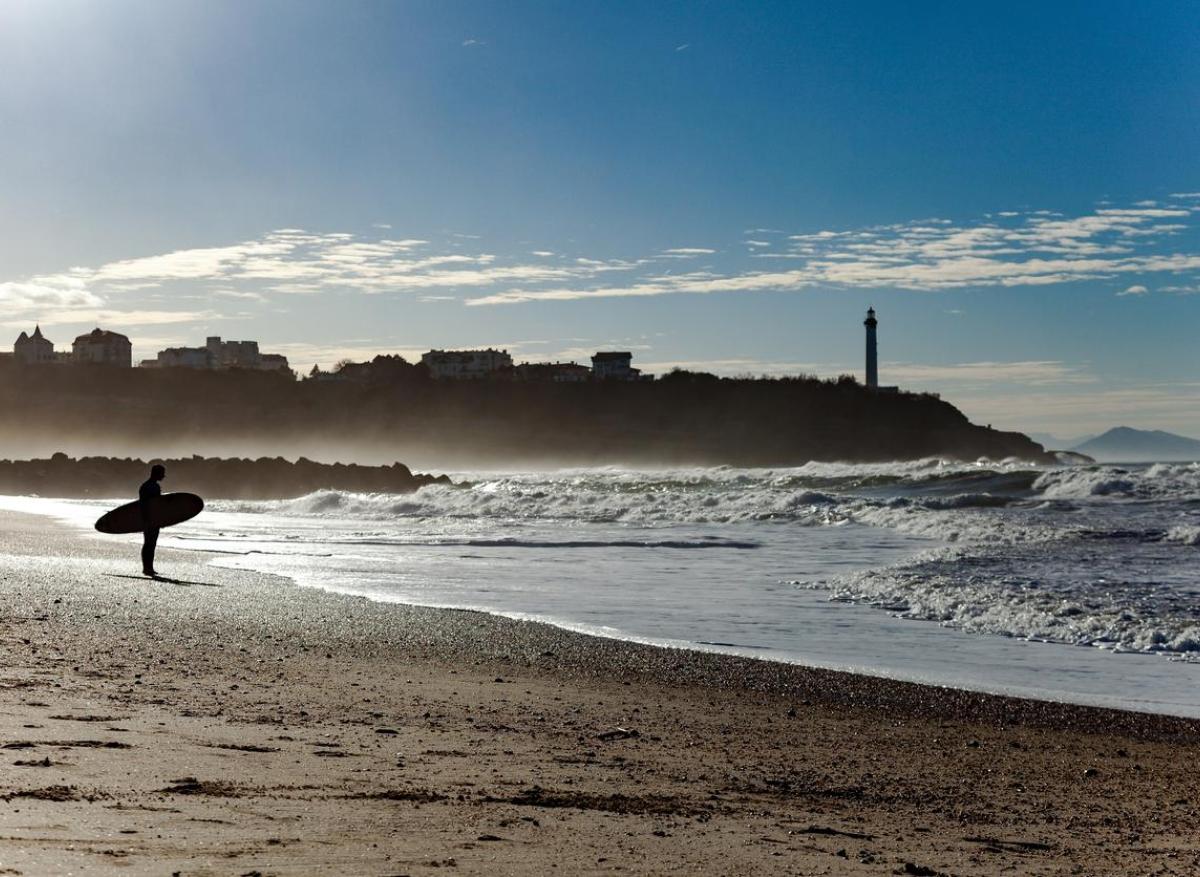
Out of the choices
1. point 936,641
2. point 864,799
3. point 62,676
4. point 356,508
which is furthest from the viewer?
point 356,508

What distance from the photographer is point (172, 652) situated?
805 cm

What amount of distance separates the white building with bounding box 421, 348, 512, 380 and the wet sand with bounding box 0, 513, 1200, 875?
157m

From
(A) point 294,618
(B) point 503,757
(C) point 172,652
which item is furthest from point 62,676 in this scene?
(A) point 294,618

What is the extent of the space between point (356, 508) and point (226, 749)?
2912cm

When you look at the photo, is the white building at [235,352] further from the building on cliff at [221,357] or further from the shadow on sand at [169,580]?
the shadow on sand at [169,580]

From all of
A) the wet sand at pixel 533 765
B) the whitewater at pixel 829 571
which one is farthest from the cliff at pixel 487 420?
the wet sand at pixel 533 765

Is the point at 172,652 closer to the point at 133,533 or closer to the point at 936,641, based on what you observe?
the point at 936,641

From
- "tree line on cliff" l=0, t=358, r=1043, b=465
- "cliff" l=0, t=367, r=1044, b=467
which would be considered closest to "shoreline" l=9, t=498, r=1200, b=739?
"cliff" l=0, t=367, r=1044, b=467

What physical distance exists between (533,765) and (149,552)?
10.3m

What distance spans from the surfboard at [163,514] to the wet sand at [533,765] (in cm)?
1017

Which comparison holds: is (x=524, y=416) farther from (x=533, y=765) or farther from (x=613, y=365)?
(x=533, y=765)

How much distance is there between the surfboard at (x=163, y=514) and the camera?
19.2m

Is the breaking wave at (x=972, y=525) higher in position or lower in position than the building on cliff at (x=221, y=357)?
lower

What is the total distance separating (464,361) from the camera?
174250mm
